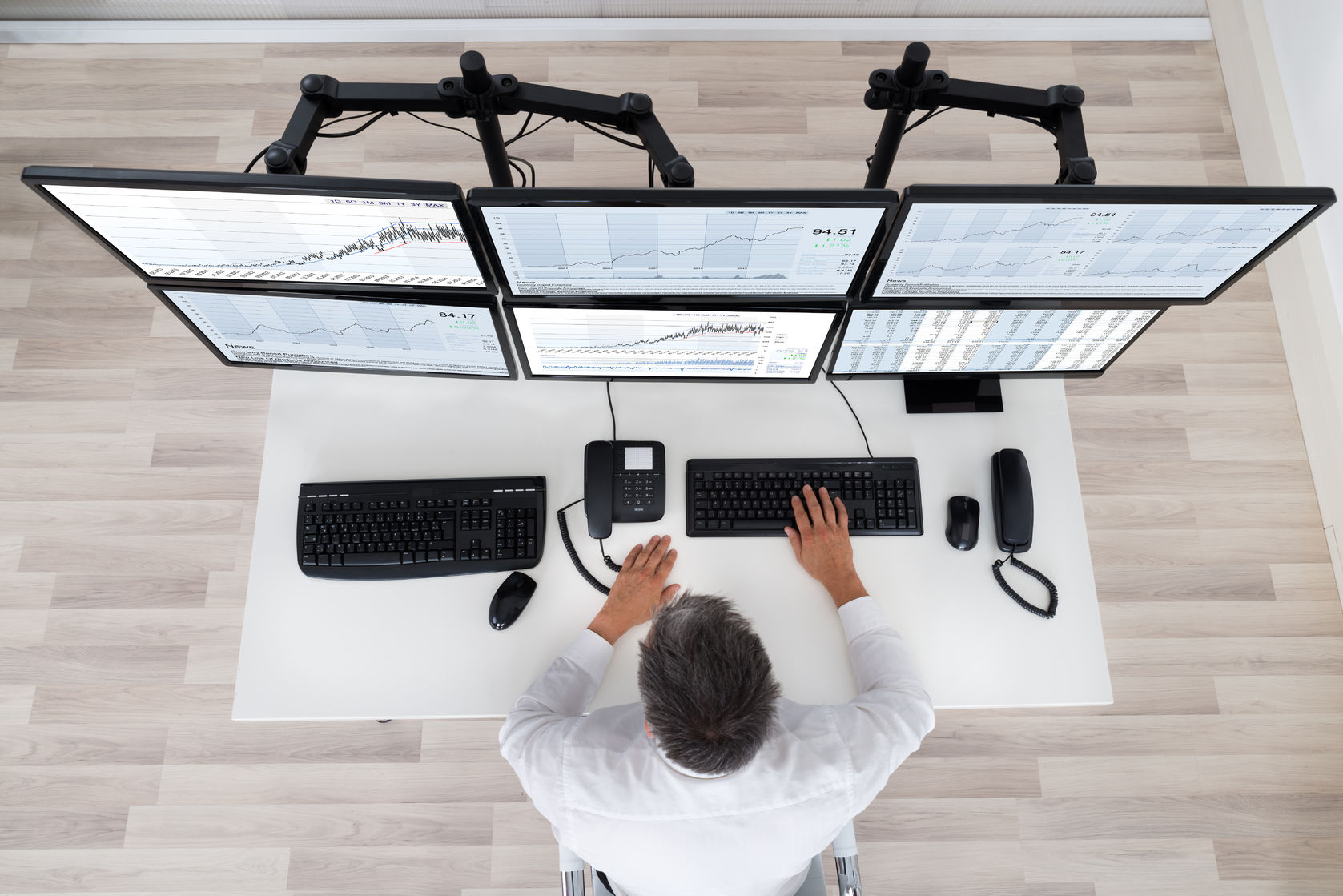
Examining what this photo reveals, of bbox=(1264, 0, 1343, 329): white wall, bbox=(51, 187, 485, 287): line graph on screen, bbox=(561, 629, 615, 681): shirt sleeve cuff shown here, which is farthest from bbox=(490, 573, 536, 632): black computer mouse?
bbox=(1264, 0, 1343, 329): white wall

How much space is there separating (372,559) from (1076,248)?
1393 mm

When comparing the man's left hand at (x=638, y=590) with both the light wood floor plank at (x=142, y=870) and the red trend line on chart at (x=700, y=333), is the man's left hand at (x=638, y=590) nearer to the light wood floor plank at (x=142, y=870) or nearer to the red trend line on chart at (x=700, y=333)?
the red trend line on chart at (x=700, y=333)

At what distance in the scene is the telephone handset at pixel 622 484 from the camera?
61.0 inches

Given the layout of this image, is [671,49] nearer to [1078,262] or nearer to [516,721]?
[1078,262]

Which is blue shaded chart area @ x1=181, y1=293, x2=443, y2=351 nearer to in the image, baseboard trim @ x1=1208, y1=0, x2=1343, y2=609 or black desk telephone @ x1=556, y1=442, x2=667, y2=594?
black desk telephone @ x1=556, y1=442, x2=667, y2=594

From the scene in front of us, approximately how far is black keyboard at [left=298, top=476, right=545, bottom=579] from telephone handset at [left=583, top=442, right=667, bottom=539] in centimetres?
11

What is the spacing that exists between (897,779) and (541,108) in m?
1.96

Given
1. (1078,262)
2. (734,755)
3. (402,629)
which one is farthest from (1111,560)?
(402,629)

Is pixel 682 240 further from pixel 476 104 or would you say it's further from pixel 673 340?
pixel 476 104

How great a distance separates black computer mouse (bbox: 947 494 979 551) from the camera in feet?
5.01

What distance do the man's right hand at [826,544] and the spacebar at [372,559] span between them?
79cm

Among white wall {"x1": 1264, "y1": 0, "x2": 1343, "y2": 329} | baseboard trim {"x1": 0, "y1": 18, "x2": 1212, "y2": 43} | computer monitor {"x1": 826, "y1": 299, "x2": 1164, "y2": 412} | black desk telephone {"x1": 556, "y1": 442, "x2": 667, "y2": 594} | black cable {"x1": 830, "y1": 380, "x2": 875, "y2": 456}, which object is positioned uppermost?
baseboard trim {"x1": 0, "y1": 18, "x2": 1212, "y2": 43}

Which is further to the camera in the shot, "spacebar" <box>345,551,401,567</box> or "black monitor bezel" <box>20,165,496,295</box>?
"spacebar" <box>345,551,401,567</box>

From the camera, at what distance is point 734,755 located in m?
1.17
